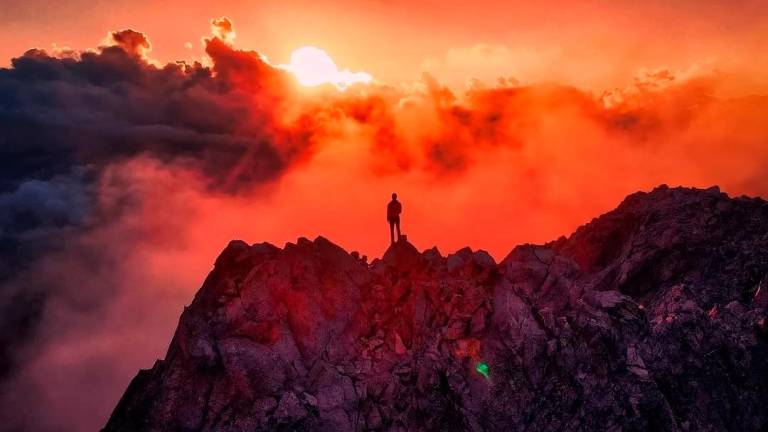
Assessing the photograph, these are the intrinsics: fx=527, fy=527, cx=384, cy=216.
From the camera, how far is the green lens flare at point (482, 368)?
4291 cm

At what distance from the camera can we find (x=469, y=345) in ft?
146

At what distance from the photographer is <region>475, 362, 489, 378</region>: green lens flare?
42906mm

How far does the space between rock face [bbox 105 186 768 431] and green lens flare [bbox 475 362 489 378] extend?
12 cm

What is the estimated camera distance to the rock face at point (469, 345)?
40.7 metres

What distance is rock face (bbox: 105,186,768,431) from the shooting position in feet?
133

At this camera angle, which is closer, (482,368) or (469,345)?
(482,368)

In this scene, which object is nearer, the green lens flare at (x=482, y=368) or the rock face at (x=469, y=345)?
the rock face at (x=469, y=345)

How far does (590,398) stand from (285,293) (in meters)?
26.9

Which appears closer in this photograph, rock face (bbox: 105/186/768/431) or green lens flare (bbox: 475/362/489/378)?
rock face (bbox: 105/186/768/431)

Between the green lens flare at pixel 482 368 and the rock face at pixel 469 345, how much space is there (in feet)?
0.38

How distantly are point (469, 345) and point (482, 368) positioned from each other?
2.26m

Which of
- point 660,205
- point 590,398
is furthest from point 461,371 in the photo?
point 660,205

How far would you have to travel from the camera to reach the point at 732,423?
39.2m

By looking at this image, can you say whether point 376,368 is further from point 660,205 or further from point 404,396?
point 660,205
